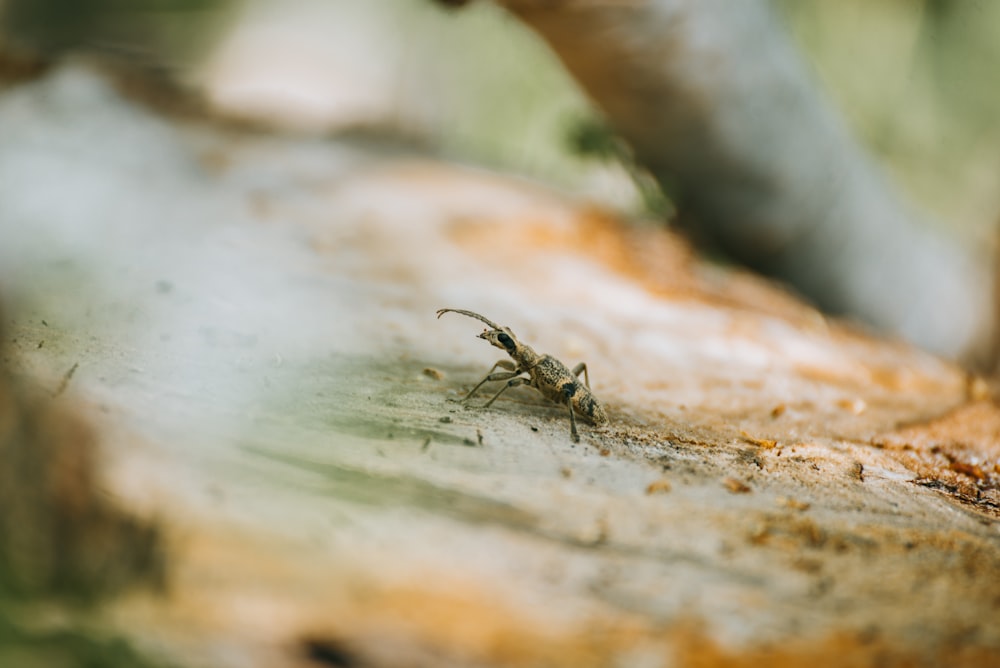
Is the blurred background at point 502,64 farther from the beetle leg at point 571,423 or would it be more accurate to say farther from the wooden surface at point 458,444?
the beetle leg at point 571,423

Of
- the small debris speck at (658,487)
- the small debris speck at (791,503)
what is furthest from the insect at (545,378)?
the small debris speck at (791,503)

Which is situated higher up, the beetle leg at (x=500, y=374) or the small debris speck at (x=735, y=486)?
the small debris speck at (x=735, y=486)

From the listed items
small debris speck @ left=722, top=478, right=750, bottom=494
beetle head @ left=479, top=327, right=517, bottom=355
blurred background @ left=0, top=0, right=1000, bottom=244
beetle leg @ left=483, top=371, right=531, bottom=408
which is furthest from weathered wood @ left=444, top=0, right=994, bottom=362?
blurred background @ left=0, top=0, right=1000, bottom=244

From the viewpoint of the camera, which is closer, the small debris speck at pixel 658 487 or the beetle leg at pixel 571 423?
the small debris speck at pixel 658 487

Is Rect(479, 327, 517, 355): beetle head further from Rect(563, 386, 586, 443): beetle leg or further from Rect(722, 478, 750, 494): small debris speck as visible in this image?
Rect(722, 478, 750, 494): small debris speck

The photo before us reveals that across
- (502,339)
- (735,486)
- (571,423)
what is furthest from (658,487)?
(502,339)

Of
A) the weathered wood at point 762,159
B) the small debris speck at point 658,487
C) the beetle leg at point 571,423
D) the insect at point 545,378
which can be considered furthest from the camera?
the weathered wood at point 762,159

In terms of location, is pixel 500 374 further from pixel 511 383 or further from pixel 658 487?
pixel 658 487

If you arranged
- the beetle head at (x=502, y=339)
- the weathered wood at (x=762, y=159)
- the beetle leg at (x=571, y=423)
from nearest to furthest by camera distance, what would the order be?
the beetle leg at (x=571, y=423), the beetle head at (x=502, y=339), the weathered wood at (x=762, y=159)

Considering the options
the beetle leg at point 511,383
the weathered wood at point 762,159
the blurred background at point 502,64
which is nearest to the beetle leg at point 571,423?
the beetle leg at point 511,383
